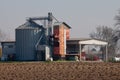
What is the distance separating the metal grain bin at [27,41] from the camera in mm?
75188

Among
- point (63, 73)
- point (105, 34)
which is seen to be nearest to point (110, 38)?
point (105, 34)

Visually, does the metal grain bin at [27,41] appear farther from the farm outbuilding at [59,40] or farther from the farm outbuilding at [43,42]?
the farm outbuilding at [59,40]

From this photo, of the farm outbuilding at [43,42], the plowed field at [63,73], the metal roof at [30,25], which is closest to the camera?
the plowed field at [63,73]

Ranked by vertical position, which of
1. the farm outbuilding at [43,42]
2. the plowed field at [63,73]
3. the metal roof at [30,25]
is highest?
the metal roof at [30,25]

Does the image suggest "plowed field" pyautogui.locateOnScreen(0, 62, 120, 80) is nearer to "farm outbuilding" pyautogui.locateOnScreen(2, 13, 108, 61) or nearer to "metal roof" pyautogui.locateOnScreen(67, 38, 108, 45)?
"farm outbuilding" pyautogui.locateOnScreen(2, 13, 108, 61)

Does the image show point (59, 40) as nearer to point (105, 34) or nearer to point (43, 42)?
point (43, 42)

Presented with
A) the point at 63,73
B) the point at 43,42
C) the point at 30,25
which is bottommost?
the point at 63,73

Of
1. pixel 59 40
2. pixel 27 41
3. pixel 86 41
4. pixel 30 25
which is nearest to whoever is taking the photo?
pixel 27 41

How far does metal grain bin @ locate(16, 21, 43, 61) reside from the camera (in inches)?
2960

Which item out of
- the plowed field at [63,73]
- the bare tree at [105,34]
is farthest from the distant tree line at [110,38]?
the plowed field at [63,73]

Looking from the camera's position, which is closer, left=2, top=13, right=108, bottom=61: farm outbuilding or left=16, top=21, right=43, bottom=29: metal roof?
left=2, top=13, right=108, bottom=61: farm outbuilding

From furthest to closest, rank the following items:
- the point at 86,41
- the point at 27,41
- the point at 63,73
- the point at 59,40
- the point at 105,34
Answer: the point at 105,34, the point at 86,41, the point at 59,40, the point at 27,41, the point at 63,73

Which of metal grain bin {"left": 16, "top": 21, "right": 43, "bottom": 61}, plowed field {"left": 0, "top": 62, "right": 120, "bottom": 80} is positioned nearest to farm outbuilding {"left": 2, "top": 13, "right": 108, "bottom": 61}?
metal grain bin {"left": 16, "top": 21, "right": 43, "bottom": 61}

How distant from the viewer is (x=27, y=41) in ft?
249
